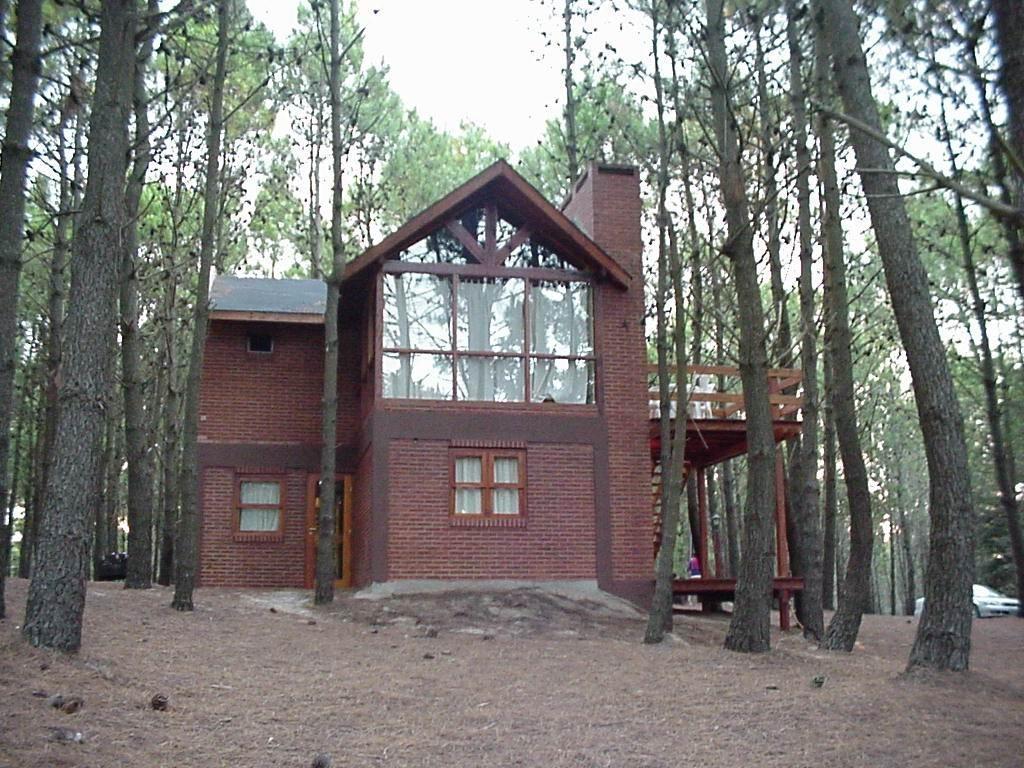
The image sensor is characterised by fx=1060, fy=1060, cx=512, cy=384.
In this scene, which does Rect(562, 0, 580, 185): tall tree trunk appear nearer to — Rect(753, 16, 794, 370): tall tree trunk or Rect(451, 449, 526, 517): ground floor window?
Rect(753, 16, 794, 370): tall tree trunk

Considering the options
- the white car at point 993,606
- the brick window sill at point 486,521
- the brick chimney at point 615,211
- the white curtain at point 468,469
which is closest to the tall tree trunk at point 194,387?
the brick window sill at point 486,521

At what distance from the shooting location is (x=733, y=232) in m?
11.8

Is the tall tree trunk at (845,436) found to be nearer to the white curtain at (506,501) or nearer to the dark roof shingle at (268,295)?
the white curtain at (506,501)

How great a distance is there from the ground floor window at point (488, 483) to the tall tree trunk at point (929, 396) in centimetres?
688

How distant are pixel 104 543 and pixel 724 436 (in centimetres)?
1474

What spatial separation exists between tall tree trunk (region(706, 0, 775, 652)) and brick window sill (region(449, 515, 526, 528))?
4221 mm

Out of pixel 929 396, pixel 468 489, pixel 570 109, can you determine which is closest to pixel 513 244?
pixel 468 489

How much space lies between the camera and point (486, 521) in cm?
1535

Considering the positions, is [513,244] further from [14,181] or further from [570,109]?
[14,181]

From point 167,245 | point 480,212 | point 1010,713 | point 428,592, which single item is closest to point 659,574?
point 428,592

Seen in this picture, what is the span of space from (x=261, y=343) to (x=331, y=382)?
3.80 m

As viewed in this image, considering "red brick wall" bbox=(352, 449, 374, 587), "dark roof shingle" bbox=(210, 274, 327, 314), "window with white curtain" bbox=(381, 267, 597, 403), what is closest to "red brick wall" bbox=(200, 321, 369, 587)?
"dark roof shingle" bbox=(210, 274, 327, 314)

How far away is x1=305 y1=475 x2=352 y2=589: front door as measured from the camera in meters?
17.9

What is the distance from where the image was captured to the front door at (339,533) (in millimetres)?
17875
